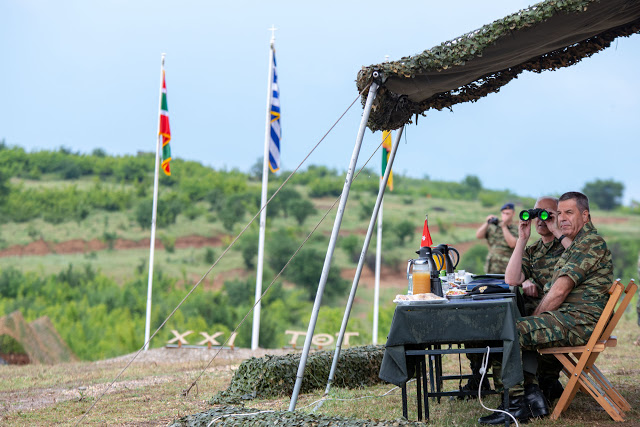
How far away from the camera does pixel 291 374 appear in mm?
5879

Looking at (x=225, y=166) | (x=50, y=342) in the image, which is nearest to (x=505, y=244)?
(x=50, y=342)

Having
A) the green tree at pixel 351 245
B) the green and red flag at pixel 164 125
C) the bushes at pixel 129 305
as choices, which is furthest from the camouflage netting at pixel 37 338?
the green tree at pixel 351 245

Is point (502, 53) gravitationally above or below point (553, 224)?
above

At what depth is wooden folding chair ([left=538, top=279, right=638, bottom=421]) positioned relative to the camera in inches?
159

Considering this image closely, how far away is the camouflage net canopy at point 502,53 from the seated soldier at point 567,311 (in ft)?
3.86

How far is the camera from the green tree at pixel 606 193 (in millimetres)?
46500

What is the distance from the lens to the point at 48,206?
1588 inches

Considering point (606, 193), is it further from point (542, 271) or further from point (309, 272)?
point (542, 271)

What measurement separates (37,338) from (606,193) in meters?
41.7

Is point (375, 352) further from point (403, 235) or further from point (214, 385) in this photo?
point (403, 235)

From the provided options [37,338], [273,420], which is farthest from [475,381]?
[37,338]

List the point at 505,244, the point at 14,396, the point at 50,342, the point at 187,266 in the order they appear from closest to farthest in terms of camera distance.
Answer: the point at 14,396, the point at 505,244, the point at 50,342, the point at 187,266

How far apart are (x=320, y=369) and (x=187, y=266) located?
31.4m

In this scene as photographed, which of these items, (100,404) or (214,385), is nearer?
(100,404)
